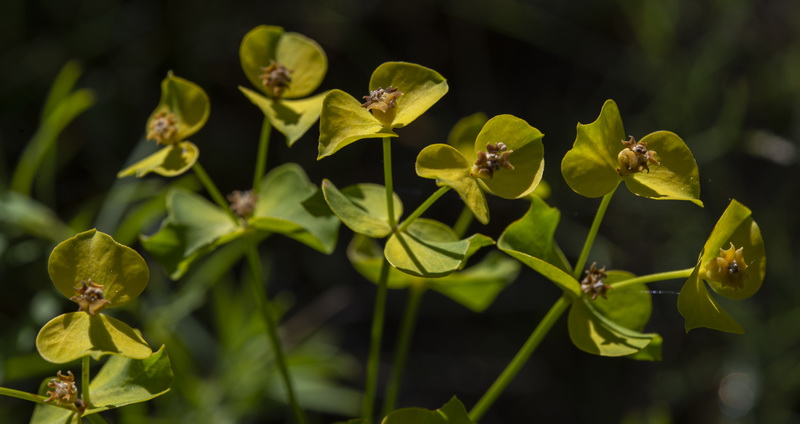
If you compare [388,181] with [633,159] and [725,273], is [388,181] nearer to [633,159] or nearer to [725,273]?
[633,159]

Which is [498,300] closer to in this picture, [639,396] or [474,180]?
[639,396]

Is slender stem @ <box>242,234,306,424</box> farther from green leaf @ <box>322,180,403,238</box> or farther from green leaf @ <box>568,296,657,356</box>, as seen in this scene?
green leaf @ <box>568,296,657,356</box>

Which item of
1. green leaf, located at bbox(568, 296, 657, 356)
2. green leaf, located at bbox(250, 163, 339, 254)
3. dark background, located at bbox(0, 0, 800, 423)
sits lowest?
dark background, located at bbox(0, 0, 800, 423)

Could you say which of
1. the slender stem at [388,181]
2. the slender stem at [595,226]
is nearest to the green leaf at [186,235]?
the slender stem at [388,181]

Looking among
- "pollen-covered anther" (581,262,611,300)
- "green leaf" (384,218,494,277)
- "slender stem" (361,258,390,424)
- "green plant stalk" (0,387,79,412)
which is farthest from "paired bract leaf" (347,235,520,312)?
"green plant stalk" (0,387,79,412)

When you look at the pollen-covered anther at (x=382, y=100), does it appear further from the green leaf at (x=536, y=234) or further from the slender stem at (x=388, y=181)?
the green leaf at (x=536, y=234)

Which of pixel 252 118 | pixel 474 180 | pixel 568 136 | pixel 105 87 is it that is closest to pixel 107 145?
pixel 105 87
